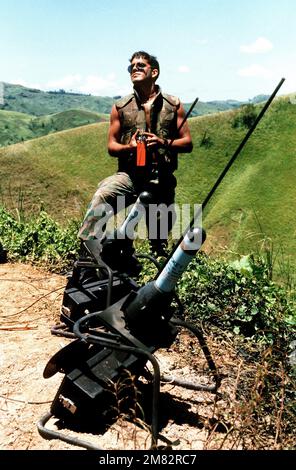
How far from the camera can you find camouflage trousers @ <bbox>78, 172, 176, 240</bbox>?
16.1 feet

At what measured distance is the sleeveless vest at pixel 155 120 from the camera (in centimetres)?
554

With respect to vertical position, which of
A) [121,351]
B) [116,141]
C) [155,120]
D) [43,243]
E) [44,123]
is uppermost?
[44,123]

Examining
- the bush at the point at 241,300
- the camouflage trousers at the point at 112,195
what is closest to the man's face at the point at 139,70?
the camouflage trousers at the point at 112,195

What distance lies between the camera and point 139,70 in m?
5.38

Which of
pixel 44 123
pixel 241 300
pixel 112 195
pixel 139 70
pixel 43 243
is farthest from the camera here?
pixel 44 123

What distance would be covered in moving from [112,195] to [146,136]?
2.76 feet

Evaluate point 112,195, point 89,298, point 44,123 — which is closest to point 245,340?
point 89,298

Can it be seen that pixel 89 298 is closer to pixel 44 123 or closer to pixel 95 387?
pixel 95 387

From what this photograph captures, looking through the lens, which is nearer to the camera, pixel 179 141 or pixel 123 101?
pixel 179 141

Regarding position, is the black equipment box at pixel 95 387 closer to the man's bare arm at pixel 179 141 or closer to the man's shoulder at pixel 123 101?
the man's bare arm at pixel 179 141

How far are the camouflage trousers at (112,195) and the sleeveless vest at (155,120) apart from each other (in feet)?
0.55
